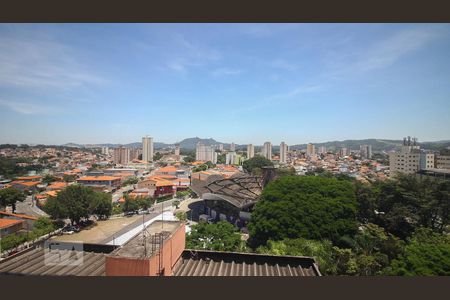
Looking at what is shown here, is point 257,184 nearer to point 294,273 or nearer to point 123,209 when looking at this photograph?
point 123,209

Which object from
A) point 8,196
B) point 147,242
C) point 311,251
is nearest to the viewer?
point 147,242

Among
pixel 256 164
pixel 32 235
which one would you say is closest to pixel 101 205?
pixel 32 235

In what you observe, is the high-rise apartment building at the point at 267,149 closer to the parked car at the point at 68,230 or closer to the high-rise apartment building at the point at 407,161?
the high-rise apartment building at the point at 407,161

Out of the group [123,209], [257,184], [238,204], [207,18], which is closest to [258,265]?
[207,18]

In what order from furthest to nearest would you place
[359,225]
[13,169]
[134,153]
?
[134,153] → [13,169] → [359,225]

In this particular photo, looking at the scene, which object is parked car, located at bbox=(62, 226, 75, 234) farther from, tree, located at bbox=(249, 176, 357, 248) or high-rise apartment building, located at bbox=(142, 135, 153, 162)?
high-rise apartment building, located at bbox=(142, 135, 153, 162)

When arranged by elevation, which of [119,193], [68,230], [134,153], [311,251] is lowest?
[119,193]

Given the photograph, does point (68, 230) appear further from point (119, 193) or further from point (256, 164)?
point (256, 164)
